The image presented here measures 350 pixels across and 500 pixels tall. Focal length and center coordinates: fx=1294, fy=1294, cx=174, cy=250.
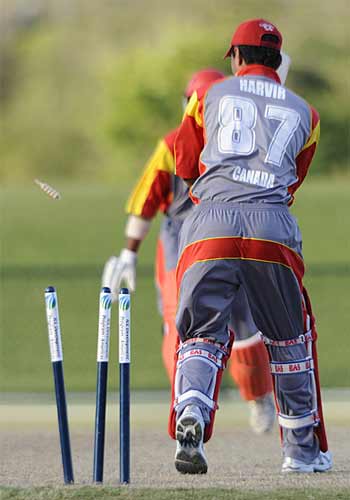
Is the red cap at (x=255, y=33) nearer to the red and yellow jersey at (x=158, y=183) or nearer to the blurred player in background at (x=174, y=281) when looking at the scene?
the blurred player in background at (x=174, y=281)

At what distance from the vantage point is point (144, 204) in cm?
836

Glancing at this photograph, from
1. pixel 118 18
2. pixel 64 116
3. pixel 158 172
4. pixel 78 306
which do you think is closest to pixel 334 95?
pixel 64 116

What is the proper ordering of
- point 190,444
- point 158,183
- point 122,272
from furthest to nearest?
1. point 122,272
2. point 158,183
3. point 190,444

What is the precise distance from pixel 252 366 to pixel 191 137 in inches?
92.9

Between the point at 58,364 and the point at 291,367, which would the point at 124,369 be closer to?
the point at 58,364

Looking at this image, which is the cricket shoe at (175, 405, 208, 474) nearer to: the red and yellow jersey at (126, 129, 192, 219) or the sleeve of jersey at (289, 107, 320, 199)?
the sleeve of jersey at (289, 107, 320, 199)

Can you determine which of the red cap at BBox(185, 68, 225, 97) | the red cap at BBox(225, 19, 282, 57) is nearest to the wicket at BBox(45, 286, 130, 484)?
the red cap at BBox(225, 19, 282, 57)


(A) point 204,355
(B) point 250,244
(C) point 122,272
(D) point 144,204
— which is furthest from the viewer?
(C) point 122,272

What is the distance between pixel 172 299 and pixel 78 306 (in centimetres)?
1109

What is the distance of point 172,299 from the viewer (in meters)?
8.14

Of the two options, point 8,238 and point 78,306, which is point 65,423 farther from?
point 8,238

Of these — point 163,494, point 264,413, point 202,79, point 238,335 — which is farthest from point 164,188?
point 163,494

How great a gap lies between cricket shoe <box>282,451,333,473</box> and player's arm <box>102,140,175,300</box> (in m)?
2.57

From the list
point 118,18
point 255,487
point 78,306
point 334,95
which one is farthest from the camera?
point 118,18
